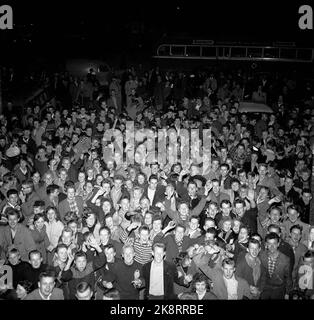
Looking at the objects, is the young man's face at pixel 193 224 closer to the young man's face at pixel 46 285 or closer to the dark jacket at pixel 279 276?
the dark jacket at pixel 279 276

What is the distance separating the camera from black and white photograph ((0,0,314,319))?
449 cm

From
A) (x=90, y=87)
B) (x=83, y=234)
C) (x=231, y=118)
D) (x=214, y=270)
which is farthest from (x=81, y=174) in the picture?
(x=90, y=87)

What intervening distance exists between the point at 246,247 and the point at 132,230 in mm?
1559

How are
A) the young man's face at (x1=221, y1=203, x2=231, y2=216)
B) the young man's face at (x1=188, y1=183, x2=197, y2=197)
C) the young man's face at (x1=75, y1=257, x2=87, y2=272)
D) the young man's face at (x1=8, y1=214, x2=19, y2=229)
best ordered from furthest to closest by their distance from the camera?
the young man's face at (x1=188, y1=183, x2=197, y2=197)
the young man's face at (x1=221, y1=203, x2=231, y2=216)
the young man's face at (x1=8, y1=214, x2=19, y2=229)
the young man's face at (x1=75, y1=257, x2=87, y2=272)

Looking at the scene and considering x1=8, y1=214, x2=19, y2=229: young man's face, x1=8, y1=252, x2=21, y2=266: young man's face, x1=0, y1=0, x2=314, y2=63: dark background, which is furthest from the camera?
x1=0, y1=0, x2=314, y2=63: dark background

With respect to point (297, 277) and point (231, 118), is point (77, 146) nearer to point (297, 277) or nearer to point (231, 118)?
point (231, 118)

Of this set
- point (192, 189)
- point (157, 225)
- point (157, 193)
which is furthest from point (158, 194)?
point (157, 225)

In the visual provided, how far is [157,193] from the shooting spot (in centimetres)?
646

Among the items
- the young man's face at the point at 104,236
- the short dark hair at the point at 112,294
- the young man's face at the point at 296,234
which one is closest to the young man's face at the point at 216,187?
the young man's face at the point at 296,234

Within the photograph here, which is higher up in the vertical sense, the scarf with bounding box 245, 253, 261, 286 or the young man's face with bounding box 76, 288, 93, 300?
the scarf with bounding box 245, 253, 261, 286

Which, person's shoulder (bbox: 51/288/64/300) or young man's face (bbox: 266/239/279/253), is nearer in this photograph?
person's shoulder (bbox: 51/288/64/300)

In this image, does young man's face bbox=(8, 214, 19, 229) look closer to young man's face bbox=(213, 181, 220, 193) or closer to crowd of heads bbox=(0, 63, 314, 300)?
crowd of heads bbox=(0, 63, 314, 300)

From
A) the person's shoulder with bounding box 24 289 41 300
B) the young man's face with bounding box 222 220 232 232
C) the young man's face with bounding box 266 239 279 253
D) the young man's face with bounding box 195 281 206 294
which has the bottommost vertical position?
the person's shoulder with bounding box 24 289 41 300

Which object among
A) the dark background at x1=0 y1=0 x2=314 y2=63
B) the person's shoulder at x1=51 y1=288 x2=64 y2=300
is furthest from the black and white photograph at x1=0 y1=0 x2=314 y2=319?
the dark background at x1=0 y1=0 x2=314 y2=63
